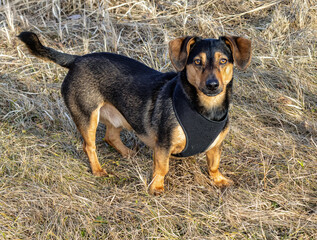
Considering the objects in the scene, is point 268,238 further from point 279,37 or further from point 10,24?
point 10,24

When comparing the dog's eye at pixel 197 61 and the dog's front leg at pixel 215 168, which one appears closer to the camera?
the dog's eye at pixel 197 61

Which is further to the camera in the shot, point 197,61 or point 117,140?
point 117,140

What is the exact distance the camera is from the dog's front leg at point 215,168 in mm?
3815

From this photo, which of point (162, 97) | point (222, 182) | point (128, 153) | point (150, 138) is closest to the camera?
point (162, 97)

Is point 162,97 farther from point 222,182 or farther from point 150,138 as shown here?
point 222,182

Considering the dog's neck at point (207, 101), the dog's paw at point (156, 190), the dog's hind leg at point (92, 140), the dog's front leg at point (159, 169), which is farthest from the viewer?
the dog's hind leg at point (92, 140)

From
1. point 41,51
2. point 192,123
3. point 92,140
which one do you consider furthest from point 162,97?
point 41,51

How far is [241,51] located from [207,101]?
0.52 m

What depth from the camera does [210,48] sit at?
128 inches

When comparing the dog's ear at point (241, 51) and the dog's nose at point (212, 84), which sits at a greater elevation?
the dog's ear at point (241, 51)

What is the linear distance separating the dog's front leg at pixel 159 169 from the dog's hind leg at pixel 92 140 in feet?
2.18

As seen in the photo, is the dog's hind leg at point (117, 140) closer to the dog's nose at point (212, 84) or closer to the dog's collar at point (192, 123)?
the dog's collar at point (192, 123)

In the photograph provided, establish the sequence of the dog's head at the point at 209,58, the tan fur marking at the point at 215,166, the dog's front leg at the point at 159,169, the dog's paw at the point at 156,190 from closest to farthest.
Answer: the dog's head at the point at 209,58 → the dog's front leg at the point at 159,169 → the dog's paw at the point at 156,190 → the tan fur marking at the point at 215,166

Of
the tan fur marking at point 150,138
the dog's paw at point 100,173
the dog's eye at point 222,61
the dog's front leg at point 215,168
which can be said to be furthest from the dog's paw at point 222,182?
the dog's eye at point 222,61
